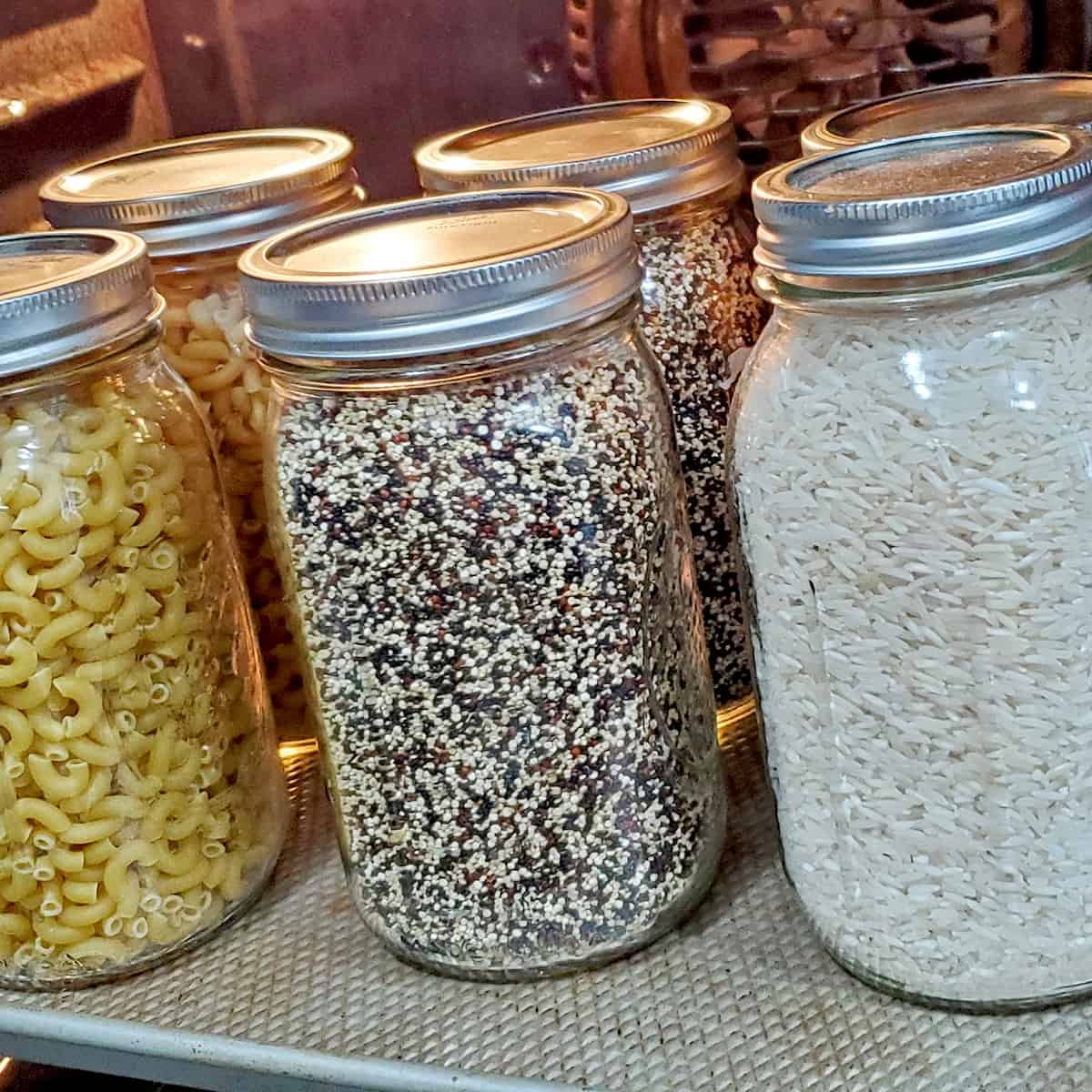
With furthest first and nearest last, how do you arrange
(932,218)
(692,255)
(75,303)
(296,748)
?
(296,748)
(692,255)
(75,303)
(932,218)

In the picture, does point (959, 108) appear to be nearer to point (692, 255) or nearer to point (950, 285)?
point (692, 255)

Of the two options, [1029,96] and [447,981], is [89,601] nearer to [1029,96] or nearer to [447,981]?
[447,981]

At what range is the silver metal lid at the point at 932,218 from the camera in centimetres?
47

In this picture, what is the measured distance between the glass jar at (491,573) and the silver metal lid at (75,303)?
2.3 inches

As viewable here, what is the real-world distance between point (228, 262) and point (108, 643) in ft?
0.65

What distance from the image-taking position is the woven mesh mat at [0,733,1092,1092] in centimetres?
54

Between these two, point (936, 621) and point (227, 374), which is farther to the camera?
point (227, 374)

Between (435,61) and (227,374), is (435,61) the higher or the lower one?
the higher one

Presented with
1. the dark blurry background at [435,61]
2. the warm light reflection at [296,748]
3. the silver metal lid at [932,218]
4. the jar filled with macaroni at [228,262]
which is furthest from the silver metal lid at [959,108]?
the warm light reflection at [296,748]

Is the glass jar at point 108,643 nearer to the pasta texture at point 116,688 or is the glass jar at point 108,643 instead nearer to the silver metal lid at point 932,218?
the pasta texture at point 116,688

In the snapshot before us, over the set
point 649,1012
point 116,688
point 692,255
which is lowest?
point 649,1012

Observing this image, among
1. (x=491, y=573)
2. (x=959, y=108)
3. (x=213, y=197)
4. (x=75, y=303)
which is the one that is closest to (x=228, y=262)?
(x=213, y=197)

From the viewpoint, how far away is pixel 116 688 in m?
0.62

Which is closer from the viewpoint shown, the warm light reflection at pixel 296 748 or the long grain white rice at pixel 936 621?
the long grain white rice at pixel 936 621
